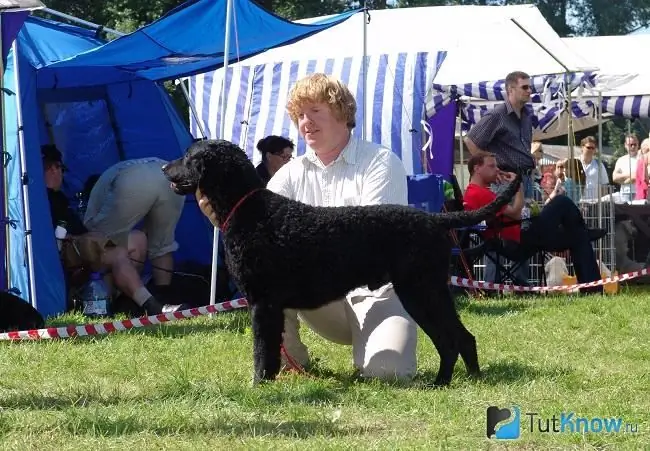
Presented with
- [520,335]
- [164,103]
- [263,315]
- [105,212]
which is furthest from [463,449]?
[164,103]

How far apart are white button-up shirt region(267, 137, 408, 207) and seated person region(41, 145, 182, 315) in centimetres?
265

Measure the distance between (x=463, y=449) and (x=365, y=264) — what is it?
4.08 ft

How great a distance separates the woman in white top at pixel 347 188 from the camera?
4809 millimetres

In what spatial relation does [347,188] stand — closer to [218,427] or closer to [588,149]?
[218,427]

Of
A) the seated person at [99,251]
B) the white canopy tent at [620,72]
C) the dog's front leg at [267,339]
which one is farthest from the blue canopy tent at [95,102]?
A: the white canopy tent at [620,72]

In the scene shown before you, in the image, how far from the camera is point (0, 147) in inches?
269

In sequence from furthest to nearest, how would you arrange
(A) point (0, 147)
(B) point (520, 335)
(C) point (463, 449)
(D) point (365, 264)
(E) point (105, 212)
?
(E) point (105, 212)
(A) point (0, 147)
(B) point (520, 335)
(D) point (365, 264)
(C) point (463, 449)

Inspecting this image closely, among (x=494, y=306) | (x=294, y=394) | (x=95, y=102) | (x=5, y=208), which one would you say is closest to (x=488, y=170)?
(x=494, y=306)

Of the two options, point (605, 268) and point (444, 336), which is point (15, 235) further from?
point (605, 268)

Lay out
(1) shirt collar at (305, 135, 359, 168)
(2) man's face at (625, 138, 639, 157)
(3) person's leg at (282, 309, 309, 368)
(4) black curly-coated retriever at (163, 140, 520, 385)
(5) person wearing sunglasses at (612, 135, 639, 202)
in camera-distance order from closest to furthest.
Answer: (4) black curly-coated retriever at (163, 140, 520, 385), (1) shirt collar at (305, 135, 359, 168), (3) person's leg at (282, 309, 309, 368), (5) person wearing sunglasses at (612, 135, 639, 202), (2) man's face at (625, 138, 639, 157)

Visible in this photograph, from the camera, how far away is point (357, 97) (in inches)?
436

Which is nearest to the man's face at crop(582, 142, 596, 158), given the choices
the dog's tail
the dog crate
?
the dog crate

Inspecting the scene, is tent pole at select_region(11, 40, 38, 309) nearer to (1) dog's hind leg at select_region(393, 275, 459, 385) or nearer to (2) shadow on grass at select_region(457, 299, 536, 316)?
(2) shadow on grass at select_region(457, 299, 536, 316)

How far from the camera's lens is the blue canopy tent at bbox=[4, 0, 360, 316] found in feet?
23.6
